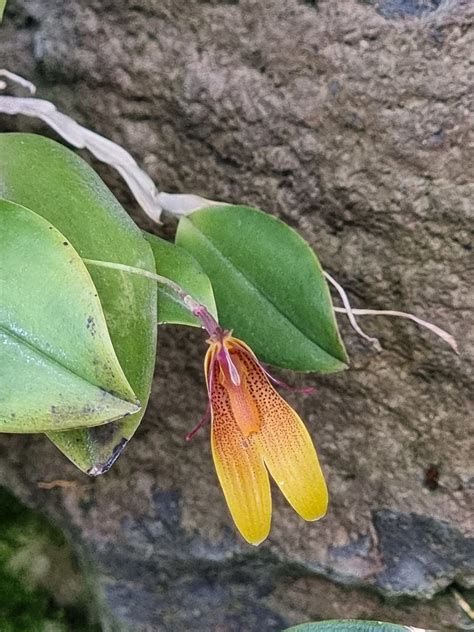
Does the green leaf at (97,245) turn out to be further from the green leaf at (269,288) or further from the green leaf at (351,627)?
the green leaf at (351,627)

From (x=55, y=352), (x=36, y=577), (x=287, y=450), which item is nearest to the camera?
(x=55, y=352)

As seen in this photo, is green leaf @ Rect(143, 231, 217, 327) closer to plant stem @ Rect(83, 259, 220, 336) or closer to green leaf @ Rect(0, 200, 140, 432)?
plant stem @ Rect(83, 259, 220, 336)

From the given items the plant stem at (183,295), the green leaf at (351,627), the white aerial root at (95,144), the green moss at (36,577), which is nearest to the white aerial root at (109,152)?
the white aerial root at (95,144)

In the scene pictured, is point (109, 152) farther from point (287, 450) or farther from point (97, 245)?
point (287, 450)

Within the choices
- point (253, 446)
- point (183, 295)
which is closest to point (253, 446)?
point (253, 446)

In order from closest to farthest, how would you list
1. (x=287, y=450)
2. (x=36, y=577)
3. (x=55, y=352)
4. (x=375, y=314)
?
(x=55, y=352)
(x=287, y=450)
(x=375, y=314)
(x=36, y=577)

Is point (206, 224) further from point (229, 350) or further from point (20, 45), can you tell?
point (20, 45)
